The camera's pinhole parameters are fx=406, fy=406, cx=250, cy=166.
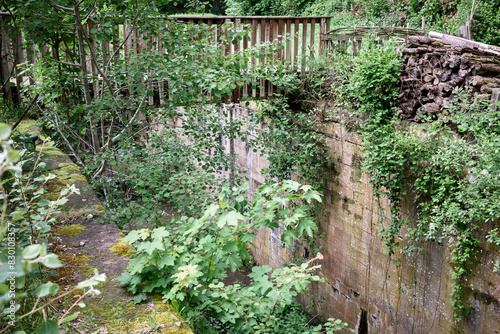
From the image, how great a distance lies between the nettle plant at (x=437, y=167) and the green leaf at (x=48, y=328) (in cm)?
373

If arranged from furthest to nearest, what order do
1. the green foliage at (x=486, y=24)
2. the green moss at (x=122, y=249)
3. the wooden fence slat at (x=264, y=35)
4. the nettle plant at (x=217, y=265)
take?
the green foliage at (x=486, y=24) → the wooden fence slat at (x=264, y=35) → the green moss at (x=122, y=249) → the nettle plant at (x=217, y=265)

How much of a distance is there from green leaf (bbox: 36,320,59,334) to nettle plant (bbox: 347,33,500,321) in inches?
147

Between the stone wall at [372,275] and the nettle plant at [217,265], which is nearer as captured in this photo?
the nettle plant at [217,265]

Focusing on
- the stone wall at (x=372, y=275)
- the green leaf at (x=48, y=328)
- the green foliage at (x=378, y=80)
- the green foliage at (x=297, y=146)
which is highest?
the green foliage at (x=378, y=80)

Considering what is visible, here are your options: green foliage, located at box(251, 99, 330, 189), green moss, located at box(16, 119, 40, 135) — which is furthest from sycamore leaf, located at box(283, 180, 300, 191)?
green moss, located at box(16, 119, 40, 135)

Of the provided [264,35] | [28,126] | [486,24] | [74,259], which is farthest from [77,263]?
[486,24]

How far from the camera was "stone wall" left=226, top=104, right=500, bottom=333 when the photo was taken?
448 centimetres

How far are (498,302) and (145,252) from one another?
3.70 m

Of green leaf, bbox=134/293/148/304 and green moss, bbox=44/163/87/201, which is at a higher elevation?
green moss, bbox=44/163/87/201

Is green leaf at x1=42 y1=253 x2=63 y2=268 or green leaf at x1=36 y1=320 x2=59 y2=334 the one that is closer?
green leaf at x1=42 y1=253 x2=63 y2=268

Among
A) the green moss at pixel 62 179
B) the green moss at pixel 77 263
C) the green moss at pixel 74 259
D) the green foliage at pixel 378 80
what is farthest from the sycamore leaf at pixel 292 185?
the green foliage at pixel 378 80

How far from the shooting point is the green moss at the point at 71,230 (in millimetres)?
3556

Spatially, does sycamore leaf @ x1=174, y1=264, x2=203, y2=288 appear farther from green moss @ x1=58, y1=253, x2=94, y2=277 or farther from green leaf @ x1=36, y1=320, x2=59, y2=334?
green leaf @ x1=36, y1=320, x2=59, y2=334

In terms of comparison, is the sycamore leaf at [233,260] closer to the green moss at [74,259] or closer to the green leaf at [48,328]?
the green moss at [74,259]
